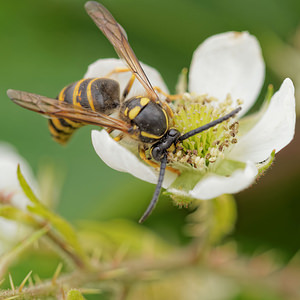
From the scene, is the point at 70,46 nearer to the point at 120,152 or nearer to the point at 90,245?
the point at 90,245

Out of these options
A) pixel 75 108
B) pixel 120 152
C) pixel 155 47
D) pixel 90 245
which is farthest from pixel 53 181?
pixel 155 47

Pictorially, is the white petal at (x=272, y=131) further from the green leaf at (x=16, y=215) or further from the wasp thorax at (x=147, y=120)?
the green leaf at (x=16, y=215)

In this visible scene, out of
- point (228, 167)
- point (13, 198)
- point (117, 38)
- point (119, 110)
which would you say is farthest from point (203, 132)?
Result: point (13, 198)

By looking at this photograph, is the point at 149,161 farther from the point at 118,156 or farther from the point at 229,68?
the point at 229,68

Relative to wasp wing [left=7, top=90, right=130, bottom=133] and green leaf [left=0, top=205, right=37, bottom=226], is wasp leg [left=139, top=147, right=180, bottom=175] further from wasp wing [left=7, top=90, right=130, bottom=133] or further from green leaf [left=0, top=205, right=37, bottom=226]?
green leaf [left=0, top=205, right=37, bottom=226]

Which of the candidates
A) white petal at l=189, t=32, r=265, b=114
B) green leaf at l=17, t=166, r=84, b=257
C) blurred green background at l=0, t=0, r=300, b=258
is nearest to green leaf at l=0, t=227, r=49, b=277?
green leaf at l=17, t=166, r=84, b=257
